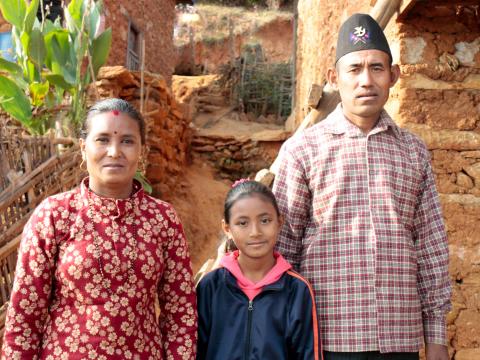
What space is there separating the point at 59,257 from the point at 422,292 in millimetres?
1290

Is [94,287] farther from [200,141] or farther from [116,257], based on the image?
[200,141]

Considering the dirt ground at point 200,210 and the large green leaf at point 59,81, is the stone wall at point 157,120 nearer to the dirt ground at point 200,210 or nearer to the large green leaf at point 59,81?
the dirt ground at point 200,210

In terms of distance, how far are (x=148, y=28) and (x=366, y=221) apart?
882cm

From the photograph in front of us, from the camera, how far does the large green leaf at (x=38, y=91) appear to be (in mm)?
4567

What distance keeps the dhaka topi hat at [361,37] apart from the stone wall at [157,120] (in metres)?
4.20

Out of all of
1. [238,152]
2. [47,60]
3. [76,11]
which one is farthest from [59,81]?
[238,152]

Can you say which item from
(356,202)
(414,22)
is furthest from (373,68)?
(414,22)

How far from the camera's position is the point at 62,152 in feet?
12.4

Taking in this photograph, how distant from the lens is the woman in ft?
5.33

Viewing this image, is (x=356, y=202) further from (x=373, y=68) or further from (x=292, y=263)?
(x=373, y=68)

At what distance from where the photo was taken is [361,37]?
1974 mm

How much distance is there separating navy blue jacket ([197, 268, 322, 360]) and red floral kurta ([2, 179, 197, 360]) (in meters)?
0.11

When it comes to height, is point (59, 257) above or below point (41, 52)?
below

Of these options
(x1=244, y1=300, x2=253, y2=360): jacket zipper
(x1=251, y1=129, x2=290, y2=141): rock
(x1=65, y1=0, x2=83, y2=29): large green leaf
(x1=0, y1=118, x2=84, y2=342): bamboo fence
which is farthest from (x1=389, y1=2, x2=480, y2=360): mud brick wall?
(x1=251, y1=129, x2=290, y2=141): rock
